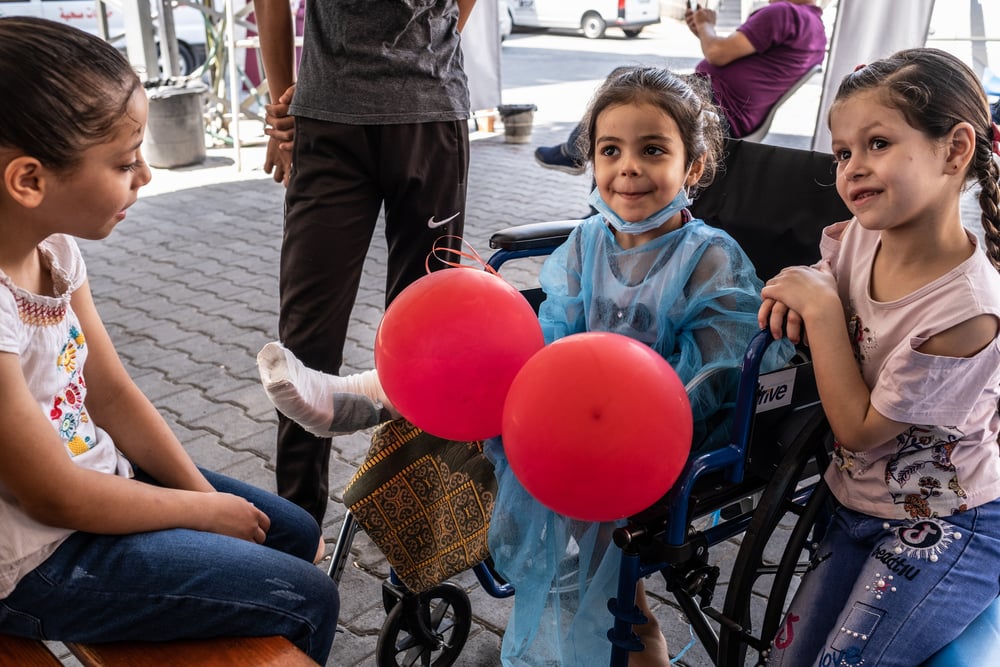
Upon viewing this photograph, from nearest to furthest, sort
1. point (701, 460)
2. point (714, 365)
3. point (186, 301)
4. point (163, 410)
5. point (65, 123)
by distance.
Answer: point (65, 123) < point (701, 460) < point (714, 365) < point (163, 410) < point (186, 301)

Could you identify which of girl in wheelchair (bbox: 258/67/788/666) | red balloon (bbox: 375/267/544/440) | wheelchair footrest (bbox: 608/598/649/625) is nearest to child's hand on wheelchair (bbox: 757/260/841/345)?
girl in wheelchair (bbox: 258/67/788/666)

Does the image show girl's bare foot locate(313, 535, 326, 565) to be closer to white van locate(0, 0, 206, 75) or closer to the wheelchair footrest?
the wheelchair footrest

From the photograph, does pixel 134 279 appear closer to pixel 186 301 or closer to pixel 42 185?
pixel 186 301

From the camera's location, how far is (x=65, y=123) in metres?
1.33

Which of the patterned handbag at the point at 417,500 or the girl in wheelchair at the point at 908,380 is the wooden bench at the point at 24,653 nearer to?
the patterned handbag at the point at 417,500

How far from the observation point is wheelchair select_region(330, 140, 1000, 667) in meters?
1.59

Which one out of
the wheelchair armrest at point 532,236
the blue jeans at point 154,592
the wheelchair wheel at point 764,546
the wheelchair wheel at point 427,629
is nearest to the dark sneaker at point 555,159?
the wheelchair armrest at point 532,236

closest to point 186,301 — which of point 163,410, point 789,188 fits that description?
point 163,410

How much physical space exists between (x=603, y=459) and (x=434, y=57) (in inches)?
56.2

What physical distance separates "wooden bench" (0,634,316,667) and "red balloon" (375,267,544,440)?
1.55 ft

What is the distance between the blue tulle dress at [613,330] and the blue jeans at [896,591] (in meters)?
0.34

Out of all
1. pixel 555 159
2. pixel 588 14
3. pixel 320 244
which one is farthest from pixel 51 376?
pixel 588 14

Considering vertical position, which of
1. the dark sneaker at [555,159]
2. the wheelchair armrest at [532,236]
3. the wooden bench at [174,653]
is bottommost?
the dark sneaker at [555,159]

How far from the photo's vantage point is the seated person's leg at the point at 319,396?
1812 millimetres
